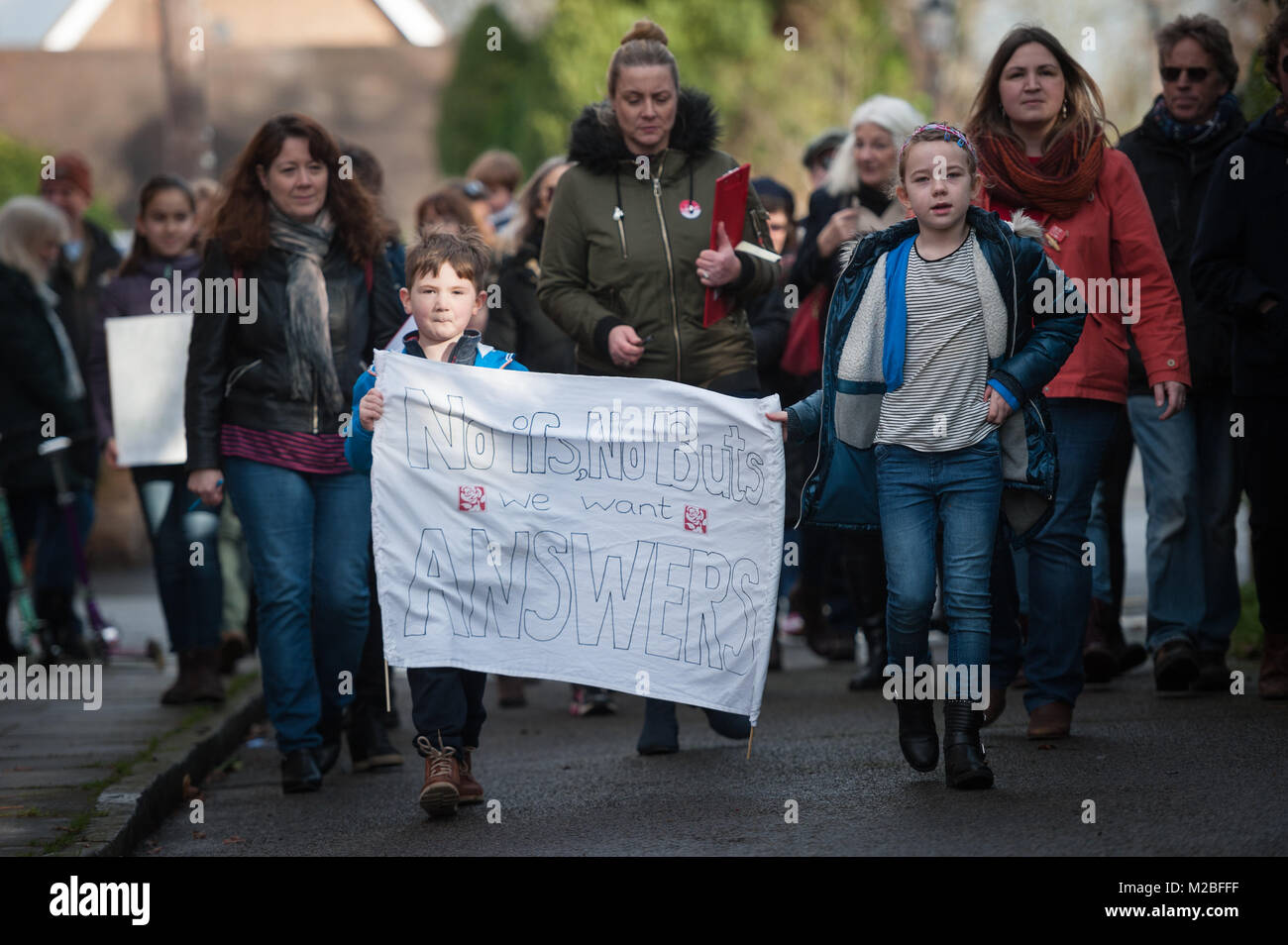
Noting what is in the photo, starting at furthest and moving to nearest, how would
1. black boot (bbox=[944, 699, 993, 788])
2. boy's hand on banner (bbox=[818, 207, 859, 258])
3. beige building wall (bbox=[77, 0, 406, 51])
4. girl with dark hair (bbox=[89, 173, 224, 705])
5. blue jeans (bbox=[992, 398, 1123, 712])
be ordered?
beige building wall (bbox=[77, 0, 406, 51]) < girl with dark hair (bbox=[89, 173, 224, 705]) < boy's hand on banner (bbox=[818, 207, 859, 258]) < blue jeans (bbox=[992, 398, 1123, 712]) < black boot (bbox=[944, 699, 993, 788])

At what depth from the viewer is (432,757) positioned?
600cm

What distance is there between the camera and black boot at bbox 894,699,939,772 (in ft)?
19.1

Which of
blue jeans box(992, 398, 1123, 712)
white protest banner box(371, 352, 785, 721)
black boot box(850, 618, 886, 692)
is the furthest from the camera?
black boot box(850, 618, 886, 692)

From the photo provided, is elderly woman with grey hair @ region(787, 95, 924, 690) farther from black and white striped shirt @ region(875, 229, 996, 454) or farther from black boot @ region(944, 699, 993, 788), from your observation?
black boot @ region(944, 699, 993, 788)

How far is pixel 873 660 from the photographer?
8555 mm

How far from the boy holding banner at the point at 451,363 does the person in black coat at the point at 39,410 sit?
13.9ft

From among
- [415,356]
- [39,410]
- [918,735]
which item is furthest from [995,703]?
[39,410]

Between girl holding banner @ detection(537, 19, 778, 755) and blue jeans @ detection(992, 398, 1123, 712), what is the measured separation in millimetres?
1203

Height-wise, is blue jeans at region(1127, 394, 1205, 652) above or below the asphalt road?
above

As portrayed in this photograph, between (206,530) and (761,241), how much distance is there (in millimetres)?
3168

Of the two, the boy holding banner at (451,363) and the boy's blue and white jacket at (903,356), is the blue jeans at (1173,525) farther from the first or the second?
the boy holding banner at (451,363)

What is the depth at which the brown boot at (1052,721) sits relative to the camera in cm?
647

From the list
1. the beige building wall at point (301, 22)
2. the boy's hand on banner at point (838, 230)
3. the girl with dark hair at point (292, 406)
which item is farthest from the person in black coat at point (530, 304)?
the beige building wall at point (301, 22)
